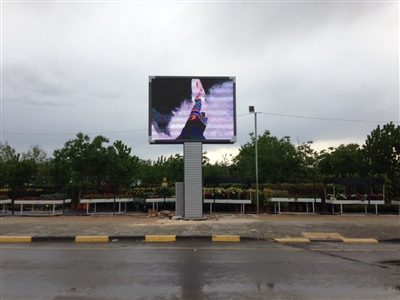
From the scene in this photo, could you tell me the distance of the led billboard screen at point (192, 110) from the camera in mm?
16422

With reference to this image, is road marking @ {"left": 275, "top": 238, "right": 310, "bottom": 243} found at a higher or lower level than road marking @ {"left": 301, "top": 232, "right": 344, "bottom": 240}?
lower

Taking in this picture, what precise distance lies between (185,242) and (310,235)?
4462 mm

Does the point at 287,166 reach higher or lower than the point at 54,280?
higher

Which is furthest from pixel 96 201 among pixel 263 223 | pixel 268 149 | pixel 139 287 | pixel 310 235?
pixel 268 149

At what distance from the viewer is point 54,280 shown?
22.1 ft

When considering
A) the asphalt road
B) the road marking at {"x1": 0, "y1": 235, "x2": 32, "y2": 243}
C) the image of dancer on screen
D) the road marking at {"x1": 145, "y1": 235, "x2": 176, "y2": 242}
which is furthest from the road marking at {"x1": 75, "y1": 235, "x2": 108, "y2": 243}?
the image of dancer on screen

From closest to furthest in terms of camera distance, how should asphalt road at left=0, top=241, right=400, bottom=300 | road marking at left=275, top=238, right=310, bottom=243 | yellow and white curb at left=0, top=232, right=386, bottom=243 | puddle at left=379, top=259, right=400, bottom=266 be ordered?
1. asphalt road at left=0, top=241, right=400, bottom=300
2. puddle at left=379, top=259, right=400, bottom=266
3. road marking at left=275, top=238, right=310, bottom=243
4. yellow and white curb at left=0, top=232, right=386, bottom=243

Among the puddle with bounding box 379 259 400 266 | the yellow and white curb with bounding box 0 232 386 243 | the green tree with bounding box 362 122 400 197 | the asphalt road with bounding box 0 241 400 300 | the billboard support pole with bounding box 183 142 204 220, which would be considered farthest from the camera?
the green tree with bounding box 362 122 400 197

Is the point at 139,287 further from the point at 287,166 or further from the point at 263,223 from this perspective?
the point at 287,166

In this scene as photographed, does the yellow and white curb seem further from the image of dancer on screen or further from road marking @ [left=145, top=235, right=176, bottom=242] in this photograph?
the image of dancer on screen

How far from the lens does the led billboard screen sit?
16422mm

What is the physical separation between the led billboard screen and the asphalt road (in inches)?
263

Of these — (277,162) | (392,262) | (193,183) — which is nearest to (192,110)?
(193,183)

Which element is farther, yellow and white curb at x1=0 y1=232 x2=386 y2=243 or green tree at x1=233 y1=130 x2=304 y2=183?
green tree at x1=233 y1=130 x2=304 y2=183
